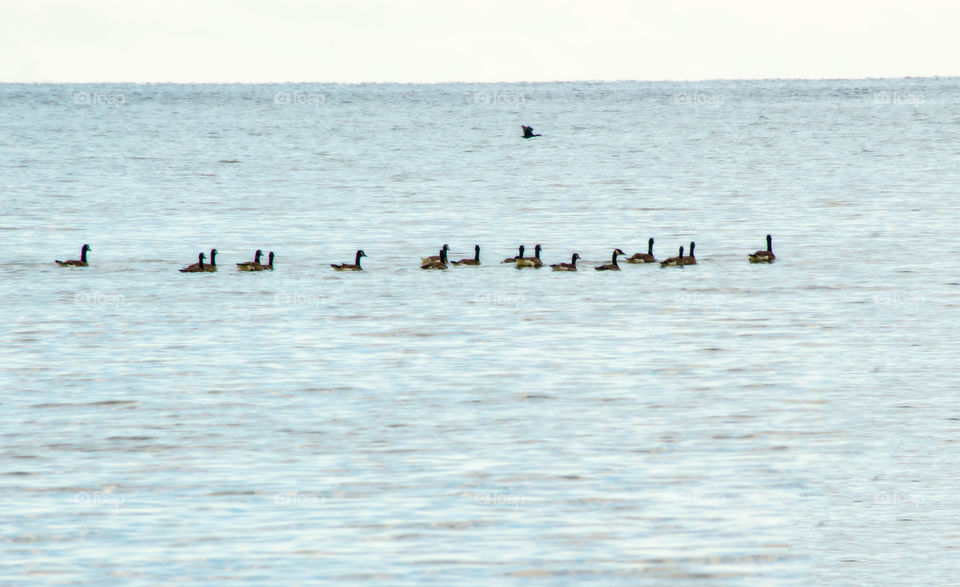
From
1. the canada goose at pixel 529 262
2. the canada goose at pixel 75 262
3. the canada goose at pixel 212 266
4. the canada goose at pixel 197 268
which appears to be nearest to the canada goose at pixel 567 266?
the canada goose at pixel 529 262

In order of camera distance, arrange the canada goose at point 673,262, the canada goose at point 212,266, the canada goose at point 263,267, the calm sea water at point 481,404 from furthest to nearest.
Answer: the canada goose at point 673,262 < the canada goose at point 263,267 < the canada goose at point 212,266 < the calm sea water at point 481,404

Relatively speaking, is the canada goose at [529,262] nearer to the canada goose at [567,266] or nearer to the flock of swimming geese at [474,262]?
the flock of swimming geese at [474,262]

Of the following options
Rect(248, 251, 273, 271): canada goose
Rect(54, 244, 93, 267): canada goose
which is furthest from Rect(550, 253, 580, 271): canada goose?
Rect(54, 244, 93, 267): canada goose

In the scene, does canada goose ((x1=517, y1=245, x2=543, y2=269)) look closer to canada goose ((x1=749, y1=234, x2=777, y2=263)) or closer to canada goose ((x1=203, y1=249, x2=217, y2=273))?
canada goose ((x1=749, y1=234, x2=777, y2=263))

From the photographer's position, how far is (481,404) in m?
20.5

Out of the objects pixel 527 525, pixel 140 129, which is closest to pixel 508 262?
pixel 527 525

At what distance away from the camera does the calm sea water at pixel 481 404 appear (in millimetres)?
14070

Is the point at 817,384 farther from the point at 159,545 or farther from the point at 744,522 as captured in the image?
the point at 159,545

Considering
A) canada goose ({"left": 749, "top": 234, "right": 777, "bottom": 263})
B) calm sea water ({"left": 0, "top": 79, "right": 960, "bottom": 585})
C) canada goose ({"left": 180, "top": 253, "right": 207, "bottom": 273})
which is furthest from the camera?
canada goose ({"left": 749, "top": 234, "right": 777, "bottom": 263})

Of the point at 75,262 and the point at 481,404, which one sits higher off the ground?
the point at 75,262

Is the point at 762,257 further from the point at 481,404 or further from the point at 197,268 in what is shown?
the point at 481,404

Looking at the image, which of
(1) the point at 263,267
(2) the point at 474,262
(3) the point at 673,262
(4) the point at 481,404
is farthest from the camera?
(2) the point at 474,262

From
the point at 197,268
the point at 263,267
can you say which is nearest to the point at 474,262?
the point at 263,267

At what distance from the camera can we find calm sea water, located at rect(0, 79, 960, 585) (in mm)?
14070
